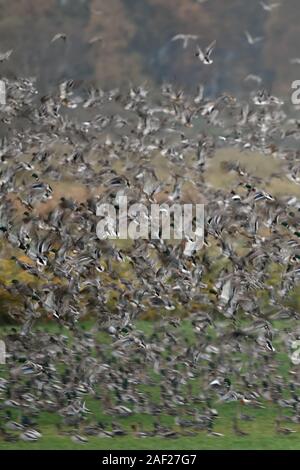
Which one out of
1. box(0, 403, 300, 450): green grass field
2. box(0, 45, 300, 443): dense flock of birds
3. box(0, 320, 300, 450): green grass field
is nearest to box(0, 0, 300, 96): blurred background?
box(0, 45, 300, 443): dense flock of birds

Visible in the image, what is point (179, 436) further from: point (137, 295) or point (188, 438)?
point (137, 295)

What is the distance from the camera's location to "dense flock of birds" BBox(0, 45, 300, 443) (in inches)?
228

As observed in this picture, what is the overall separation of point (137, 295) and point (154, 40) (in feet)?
22.9

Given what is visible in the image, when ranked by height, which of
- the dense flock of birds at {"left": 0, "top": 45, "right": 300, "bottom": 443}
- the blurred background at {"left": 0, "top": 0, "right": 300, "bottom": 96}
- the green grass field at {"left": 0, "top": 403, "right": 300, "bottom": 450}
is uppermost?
the blurred background at {"left": 0, "top": 0, "right": 300, "bottom": 96}

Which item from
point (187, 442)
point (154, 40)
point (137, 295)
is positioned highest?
point (154, 40)

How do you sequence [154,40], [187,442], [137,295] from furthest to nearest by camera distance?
[154,40] → [137,295] → [187,442]

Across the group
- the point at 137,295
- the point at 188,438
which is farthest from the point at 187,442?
the point at 137,295

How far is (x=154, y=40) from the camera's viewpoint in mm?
12586

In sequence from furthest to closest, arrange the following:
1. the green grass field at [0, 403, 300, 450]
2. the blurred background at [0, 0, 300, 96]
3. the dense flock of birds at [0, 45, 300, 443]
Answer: the blurred background at [0, 0, 300, 96] < the dense flock of birds at [0, 45, 300, 443] < the green grass field at [0, 403, 300, 450]

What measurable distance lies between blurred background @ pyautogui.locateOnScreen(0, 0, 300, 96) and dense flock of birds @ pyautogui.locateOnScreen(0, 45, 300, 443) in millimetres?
3918

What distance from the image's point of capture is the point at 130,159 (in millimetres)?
6965

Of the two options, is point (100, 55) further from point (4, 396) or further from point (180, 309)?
point (4, 396)

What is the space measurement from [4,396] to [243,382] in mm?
1339

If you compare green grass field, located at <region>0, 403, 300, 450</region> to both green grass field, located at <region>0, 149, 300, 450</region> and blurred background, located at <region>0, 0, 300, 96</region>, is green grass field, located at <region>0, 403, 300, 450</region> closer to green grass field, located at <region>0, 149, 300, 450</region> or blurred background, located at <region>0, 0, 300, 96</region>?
green grass field, located at <region>0, 149, 300, 450</region>
